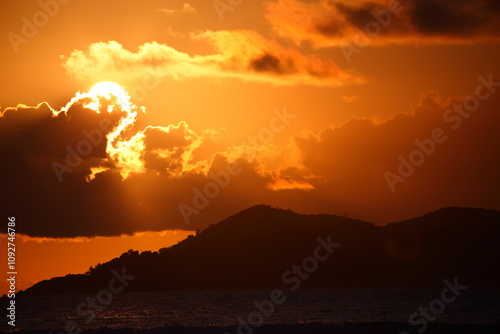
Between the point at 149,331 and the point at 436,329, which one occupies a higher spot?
the point at 149,331

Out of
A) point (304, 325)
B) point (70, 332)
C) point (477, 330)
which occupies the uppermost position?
point (70, 332)

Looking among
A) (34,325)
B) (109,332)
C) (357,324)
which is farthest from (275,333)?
(34,325)

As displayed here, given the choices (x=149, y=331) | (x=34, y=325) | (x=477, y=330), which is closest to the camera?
(x=477, y=330)

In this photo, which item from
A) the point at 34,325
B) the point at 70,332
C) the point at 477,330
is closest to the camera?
the point at 477,330

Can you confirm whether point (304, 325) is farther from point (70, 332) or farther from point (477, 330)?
point (70, 332)

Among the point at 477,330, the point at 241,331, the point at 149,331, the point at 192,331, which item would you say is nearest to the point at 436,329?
the point at 477,330

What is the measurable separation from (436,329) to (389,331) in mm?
4087

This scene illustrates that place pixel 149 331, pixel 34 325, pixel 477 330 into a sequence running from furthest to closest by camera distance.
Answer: pixel 34 325 < pixel 149 331 < pixel 477 330

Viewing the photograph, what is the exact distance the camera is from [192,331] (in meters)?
57.6

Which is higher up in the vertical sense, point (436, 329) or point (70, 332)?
point (70, 332)

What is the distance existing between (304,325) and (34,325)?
6895 centimetres

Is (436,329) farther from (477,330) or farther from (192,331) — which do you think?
(192,331)

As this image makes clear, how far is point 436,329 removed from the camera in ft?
183

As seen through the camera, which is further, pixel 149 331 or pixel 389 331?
pixel 149 331
